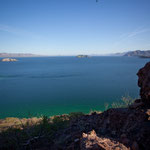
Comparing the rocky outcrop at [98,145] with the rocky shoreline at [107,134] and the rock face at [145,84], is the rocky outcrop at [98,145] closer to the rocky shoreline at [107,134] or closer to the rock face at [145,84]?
the rocky shoreline at [107,134]

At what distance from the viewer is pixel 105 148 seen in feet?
8.74

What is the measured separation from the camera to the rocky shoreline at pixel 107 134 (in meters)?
3.06

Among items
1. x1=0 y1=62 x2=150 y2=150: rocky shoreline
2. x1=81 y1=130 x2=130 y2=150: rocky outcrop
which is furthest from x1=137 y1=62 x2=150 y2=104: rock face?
x1=81 y1=130 x2=130 y2=150: rocky outcrop

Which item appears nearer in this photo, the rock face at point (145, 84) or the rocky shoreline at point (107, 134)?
the rocky shoreline at point (107, 134)

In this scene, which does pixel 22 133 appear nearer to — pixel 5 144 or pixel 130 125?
pixel 5 144

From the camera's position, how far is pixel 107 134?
410 centimetres

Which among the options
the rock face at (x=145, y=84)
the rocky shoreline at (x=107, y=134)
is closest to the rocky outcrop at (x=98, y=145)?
the rocky shoreline at (x=107, y=134)

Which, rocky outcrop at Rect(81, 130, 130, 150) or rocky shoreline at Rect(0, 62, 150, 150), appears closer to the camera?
rocky outcrop at Rect(81, 130, 130, 150)

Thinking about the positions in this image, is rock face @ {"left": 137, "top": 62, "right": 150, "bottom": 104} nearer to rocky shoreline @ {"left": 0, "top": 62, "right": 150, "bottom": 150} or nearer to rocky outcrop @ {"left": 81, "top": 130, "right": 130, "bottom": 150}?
rocky shoreline @ {"left": 0, "top": 62, "right": 150, "bottom": 150}

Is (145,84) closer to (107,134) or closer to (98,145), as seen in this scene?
(107,134)

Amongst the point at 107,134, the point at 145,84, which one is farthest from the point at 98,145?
the point at 145,84

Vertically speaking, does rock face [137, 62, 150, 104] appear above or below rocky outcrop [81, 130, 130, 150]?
above

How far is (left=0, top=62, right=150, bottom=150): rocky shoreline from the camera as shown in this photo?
306 cm

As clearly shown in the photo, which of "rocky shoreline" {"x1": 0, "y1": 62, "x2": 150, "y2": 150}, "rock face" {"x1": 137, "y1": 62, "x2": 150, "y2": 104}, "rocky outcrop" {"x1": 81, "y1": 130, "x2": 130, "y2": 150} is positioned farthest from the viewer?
"rock face" {"x1": 137, "y1": 62, "x2": 150, "y2": 104}
